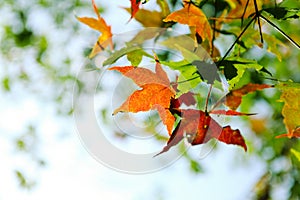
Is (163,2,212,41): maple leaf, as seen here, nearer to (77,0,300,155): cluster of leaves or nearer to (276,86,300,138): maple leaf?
(77,0,300,155): cluster of leaves

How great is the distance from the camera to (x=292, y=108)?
1.76 feet

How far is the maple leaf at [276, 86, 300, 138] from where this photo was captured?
0.52 metres

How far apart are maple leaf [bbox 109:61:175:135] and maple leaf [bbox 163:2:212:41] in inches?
2.3

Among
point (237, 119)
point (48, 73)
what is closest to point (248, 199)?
point (237, 119)

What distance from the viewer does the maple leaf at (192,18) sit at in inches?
21.0

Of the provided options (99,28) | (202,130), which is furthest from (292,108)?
(99,28)

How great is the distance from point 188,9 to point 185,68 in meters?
0.07

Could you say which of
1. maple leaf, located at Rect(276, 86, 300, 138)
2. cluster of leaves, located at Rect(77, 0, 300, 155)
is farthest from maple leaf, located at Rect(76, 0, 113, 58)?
maple leaf, located at Rect(276, 86, 300, 138)

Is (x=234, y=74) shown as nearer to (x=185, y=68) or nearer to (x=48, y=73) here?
(x=185, y=68)

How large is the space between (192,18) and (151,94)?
108 mm

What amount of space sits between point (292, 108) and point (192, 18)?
6.0 inches

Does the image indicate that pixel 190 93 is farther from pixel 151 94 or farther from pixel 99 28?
pixel 99 28

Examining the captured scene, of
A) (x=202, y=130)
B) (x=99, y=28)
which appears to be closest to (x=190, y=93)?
(x=202, y=130)

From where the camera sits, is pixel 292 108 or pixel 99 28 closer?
pixel 292 108
